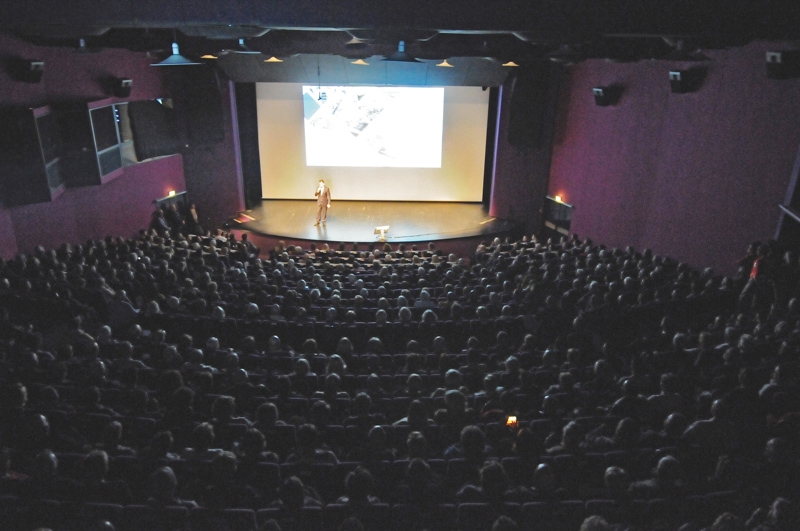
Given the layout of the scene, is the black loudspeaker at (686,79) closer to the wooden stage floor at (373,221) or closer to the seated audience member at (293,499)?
the wooden stage floor at (373,221)

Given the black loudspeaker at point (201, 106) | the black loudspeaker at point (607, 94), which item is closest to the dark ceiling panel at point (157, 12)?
the black loudspeaker at point (607, 94)

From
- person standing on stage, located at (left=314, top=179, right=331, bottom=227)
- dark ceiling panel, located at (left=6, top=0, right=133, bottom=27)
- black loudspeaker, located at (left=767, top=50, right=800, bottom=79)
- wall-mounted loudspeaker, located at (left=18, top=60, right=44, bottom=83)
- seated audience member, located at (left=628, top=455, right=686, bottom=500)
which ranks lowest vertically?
person standing on stage, located at (left=314, top=179, right=331, bottom=227)

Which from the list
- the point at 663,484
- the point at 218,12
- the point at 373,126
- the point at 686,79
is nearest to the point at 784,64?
the point at 686,79

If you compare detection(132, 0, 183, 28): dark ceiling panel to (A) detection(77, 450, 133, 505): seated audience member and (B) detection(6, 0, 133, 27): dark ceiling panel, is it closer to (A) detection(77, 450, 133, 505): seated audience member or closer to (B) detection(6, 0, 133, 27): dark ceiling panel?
(B) detection(6, 0, 133, 27): dark ceiling panel

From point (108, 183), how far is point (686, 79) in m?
12.2

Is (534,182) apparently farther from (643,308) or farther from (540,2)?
(540,2)

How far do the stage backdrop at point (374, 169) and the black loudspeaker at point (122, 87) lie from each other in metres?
4.37

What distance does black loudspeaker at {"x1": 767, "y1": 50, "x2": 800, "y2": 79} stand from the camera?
302 inches

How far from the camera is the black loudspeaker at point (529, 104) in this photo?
15.0 meters

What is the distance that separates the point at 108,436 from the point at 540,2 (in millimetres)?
5139

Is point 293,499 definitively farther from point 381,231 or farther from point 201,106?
point 201,106

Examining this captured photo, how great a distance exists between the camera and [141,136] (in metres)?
13.9

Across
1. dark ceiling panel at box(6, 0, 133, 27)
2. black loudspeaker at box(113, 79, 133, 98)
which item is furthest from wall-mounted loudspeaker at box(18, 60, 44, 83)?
dark ceiling panel at box(6, 0, 133, 27)

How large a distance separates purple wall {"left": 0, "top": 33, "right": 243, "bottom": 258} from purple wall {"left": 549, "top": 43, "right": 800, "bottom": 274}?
31.4 feet
